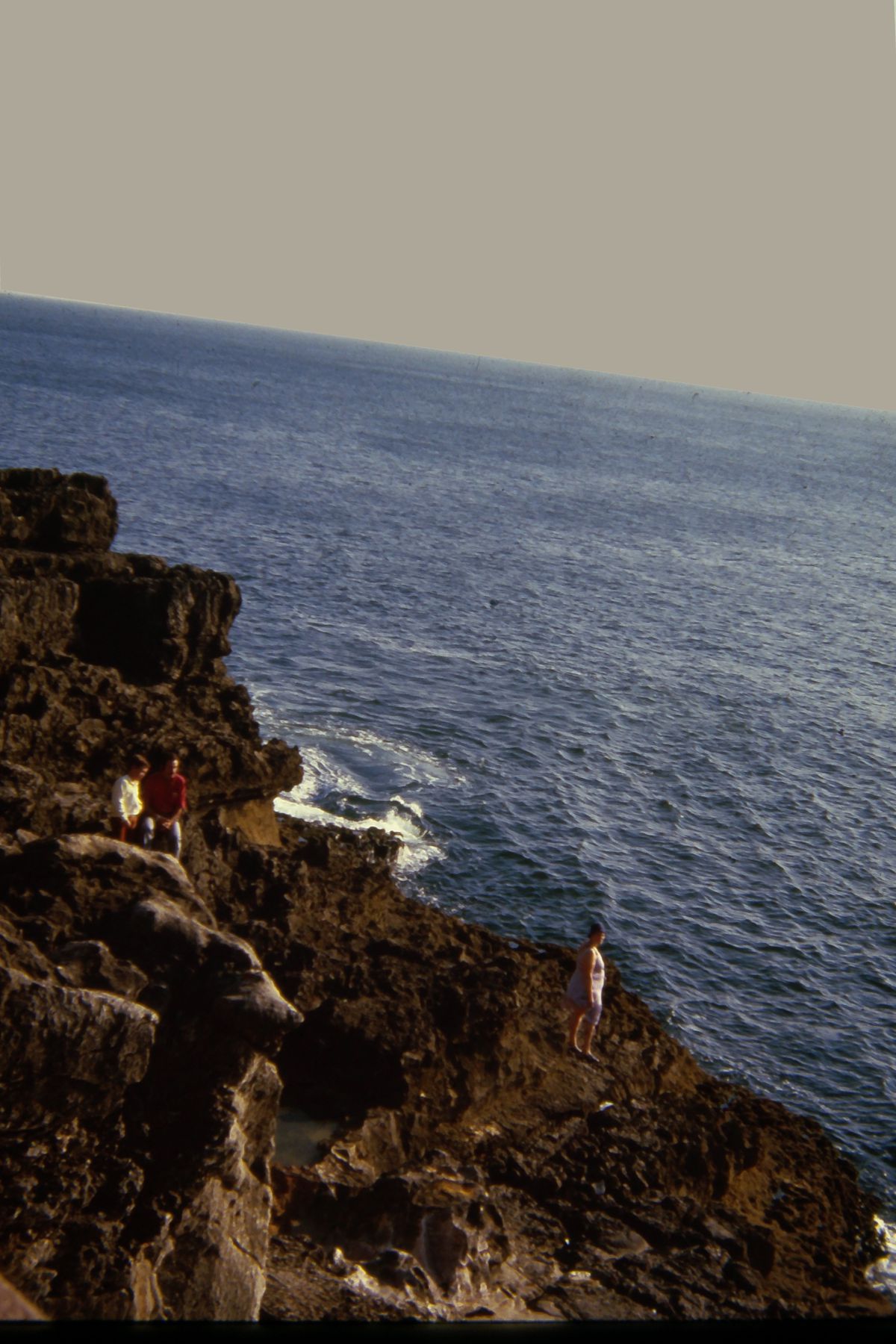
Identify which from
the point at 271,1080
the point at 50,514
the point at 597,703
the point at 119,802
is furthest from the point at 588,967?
the point at 597,703

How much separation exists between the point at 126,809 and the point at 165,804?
0.99 meters

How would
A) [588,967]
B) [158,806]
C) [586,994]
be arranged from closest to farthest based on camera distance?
[158,806] < [588,967] < [586,994]

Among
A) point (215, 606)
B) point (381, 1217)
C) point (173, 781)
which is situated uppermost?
point (215, 606)

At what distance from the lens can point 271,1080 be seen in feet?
40.2

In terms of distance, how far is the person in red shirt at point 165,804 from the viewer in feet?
58.3

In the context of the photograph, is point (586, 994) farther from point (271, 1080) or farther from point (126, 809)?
point (126, 809)

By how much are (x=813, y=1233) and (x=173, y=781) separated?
40.0 feet

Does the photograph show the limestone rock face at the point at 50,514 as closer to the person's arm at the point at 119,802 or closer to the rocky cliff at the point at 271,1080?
the rocky cliff at the point at 271,1080

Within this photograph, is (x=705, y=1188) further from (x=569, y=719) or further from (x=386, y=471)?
(x=386, y=471)

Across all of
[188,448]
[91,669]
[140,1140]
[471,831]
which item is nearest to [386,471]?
[188,448]

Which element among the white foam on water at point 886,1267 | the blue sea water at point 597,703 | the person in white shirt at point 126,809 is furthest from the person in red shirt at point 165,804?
the white foam on water at point 886,1267

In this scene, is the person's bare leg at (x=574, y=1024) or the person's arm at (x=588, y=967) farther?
the person's bare leg at (x=574, y=1024)

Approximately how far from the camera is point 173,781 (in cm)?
1778

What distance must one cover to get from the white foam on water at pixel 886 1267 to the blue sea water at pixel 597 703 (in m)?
0.95
